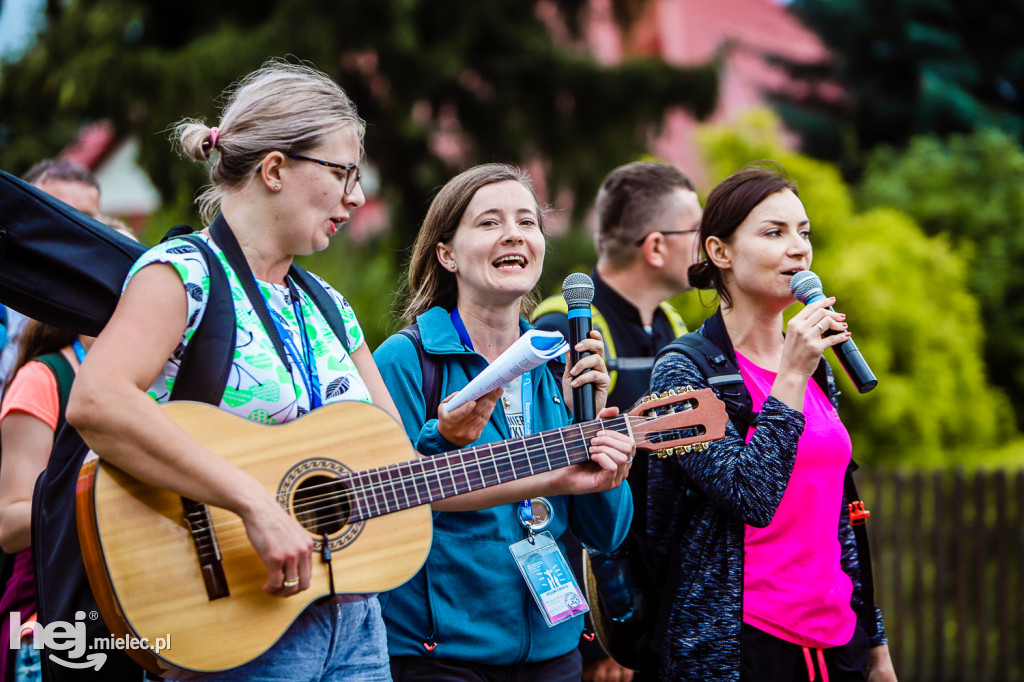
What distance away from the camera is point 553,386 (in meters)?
3.17

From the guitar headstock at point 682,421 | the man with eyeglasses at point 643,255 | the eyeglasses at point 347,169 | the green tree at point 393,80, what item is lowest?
the guitar headstock at point 682,421

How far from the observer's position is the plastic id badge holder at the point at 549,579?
2779 mm

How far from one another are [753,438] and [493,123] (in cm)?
1020

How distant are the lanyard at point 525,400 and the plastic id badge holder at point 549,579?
0.07 metres

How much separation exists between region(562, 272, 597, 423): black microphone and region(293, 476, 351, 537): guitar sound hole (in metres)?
0.74

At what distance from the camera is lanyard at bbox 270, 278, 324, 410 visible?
250cm

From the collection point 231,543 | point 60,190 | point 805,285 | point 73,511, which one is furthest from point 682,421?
point 60,190

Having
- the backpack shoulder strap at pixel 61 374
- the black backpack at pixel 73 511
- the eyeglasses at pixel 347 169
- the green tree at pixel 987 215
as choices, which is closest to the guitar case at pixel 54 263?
the black backpack at pixel 73 511

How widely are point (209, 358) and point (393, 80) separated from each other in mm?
9670

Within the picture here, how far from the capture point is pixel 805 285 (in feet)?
9.98

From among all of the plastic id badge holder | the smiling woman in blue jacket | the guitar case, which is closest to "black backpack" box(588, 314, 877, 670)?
the smiling woman in blue jacket

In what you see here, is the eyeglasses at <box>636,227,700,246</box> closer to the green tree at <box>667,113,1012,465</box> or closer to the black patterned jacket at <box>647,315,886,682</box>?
the black patterned jacket at <box>647,315,886,682</box>

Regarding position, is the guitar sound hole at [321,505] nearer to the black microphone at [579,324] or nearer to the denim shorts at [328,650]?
the denim shorts at [328,650]

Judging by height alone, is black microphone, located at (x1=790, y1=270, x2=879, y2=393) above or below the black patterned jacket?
above
